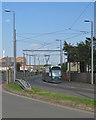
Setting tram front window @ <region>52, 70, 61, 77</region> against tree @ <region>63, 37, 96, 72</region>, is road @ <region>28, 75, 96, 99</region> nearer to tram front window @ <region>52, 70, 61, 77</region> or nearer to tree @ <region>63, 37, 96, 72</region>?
tram front window @ <region>52, 70, 61, 77</region>

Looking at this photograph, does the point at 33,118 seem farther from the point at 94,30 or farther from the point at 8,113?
the point at 94,30

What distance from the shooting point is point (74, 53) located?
43.2m

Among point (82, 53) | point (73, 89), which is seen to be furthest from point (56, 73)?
point (73, 89)

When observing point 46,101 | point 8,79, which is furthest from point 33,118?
point 8,79

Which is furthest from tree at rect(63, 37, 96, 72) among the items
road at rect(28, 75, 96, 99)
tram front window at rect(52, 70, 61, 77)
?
road at rect(28, 75, 96, 99)

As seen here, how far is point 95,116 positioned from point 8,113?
3.57 meters

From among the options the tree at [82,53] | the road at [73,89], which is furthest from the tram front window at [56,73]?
the road at [73,89]

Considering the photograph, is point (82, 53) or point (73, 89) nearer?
point (73, 89)

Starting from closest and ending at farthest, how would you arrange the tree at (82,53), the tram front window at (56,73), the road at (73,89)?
the road at (73,89)
the tram front window at (56,73)
the tree at (82,53)

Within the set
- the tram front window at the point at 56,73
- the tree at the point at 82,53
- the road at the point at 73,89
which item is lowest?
the road at the point at 73,89

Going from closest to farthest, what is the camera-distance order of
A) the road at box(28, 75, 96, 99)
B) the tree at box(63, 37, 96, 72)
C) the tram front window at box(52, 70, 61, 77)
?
the road at box(28, 75, 96, 99) → the tram front window at box(52, 70, 61, 77) → the tree at box(63, 37, 96, 72)

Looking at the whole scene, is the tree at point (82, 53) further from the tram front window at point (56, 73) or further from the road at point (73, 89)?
the road at point (73, 89)

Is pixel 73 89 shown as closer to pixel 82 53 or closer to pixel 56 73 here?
pixel 56 73

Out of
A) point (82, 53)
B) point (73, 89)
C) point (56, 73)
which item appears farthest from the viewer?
point (82, 53)
